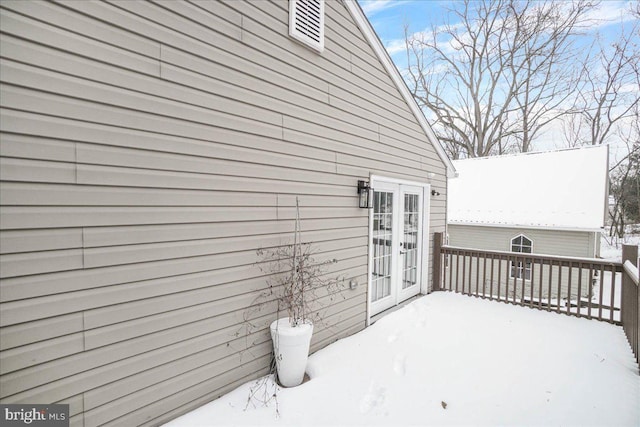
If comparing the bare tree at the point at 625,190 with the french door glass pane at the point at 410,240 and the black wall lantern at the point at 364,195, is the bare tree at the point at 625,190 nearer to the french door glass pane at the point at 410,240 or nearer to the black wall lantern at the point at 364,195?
the french door glass pane at the point at 410,240

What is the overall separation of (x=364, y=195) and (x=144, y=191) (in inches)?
99.9

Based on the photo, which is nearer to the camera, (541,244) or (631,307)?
(631,307)

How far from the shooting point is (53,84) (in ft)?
5.41

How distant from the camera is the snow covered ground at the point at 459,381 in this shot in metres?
2.32

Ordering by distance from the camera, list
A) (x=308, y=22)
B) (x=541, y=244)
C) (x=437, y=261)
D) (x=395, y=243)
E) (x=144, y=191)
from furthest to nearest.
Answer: (x=541, y=244) → (x=437, y=261) → (x=395, y=243) → (x=308, y=22) → (x=144, y=191)

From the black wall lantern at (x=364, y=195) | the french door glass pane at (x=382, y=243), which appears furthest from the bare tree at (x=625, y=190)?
the black wall lantern at (x=364, y=195)

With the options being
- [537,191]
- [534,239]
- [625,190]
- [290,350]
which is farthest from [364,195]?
[625,190]

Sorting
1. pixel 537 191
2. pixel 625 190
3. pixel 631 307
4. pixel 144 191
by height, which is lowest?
pixel 631 307

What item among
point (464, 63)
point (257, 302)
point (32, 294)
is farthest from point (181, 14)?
point (464, 63)

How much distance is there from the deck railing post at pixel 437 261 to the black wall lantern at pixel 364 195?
98.6 inches

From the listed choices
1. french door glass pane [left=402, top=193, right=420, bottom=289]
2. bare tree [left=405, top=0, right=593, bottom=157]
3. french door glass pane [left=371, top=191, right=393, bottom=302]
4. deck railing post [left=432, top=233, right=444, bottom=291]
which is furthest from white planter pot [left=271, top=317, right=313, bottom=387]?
bare tree [left=405, top=0, right=593, bottom=157]

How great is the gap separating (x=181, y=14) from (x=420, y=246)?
4880 mm

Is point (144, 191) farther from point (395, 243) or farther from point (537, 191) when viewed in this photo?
point (537, 191)

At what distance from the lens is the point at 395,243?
487 centimetres
